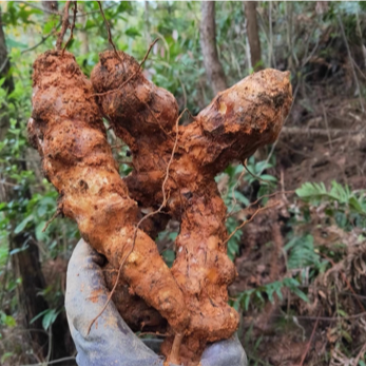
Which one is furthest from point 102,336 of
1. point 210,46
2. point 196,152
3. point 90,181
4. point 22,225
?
point 210,46

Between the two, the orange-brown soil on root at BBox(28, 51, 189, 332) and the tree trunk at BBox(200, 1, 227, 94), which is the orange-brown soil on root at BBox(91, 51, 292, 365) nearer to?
the orange-brown soil on root at BBox(28, 51, 189, 332)

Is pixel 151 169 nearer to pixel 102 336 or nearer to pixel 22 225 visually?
pixel 102 336

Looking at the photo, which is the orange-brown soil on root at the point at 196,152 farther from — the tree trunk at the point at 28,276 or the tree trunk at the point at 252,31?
the tree trunk at the point at 252,31

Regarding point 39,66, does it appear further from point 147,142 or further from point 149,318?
point 149,318

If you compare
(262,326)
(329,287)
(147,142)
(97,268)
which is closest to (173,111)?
(147,142)

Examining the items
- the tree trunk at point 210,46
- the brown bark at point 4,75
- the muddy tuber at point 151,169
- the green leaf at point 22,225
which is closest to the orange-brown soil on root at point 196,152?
the muddy tuber at point 151,169

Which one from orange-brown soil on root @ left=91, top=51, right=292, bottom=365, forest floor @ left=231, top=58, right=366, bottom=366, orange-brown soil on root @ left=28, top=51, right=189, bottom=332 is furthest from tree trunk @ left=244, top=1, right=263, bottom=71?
orange-brown soil on root @ left=28, top=51, right=189, bottom=332

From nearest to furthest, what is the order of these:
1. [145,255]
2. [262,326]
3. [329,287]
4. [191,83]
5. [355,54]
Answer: [145,255] < [329,287] < [262,326] < [355,54] < [191,83]
